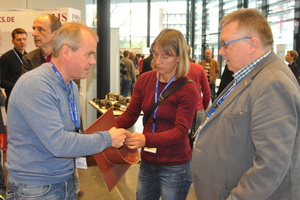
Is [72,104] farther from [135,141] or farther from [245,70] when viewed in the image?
[245,70]

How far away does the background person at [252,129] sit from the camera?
120cm

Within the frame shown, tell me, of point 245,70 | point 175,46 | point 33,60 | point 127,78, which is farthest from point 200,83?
point 127,78

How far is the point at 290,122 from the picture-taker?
1.19m

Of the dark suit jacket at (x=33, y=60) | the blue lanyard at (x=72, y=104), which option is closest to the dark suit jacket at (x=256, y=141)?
the blue lanyard at (x=72, y=104)

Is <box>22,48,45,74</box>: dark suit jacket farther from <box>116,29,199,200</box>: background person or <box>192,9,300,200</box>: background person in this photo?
<box>192,9,300,200</box>: background person

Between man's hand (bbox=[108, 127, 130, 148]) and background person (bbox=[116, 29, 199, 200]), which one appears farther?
background person (bbox=[116, 29, 199, 200])

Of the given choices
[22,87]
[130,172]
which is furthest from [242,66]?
[130,172]

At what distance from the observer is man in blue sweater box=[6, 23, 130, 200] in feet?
4.56

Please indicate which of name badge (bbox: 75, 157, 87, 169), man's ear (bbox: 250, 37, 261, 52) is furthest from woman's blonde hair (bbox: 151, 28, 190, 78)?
name badge (bbox: 75, 157, 87, 169)

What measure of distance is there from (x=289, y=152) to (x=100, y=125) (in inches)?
38.2

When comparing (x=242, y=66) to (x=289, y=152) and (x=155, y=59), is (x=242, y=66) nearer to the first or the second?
(x=289, y=152)

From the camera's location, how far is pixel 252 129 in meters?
1.25

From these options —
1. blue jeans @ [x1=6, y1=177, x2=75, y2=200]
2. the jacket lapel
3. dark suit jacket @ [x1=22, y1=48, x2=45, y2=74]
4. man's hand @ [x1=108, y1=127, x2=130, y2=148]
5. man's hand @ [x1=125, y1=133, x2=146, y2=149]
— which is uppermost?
dark suit jacket @ [x1=22, y1=48, x2=45, y2=74]

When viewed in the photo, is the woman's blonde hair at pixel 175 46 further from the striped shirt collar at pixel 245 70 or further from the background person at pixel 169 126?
the striped shirt collar at pixel 245 70
